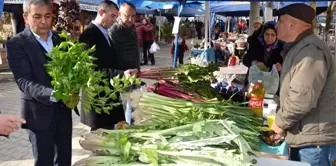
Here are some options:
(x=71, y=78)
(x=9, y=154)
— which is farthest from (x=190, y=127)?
(x=9, y=154)

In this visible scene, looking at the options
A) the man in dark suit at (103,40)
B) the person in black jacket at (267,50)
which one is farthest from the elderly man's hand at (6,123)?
the person in black jacket at (267,50)

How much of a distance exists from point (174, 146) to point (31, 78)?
50.0 inches

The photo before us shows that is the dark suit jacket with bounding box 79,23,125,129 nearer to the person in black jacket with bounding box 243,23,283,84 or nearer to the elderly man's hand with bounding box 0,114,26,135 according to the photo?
the elderly man's hand with bounding box 0,114,26,135

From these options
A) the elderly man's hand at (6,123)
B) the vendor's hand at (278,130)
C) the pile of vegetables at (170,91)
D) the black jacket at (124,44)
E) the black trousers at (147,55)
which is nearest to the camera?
the elderly man's hand at (6,123)

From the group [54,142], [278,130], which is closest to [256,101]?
[278,130]

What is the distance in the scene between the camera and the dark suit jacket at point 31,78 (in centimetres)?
254

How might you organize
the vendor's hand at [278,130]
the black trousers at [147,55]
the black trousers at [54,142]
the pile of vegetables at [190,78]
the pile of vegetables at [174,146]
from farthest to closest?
the black trousers at [147,55], the pile of vegetables at [190,78], the black trousers at [54,142], the vendor's hand at [278,130], the pile of vegetables at [174,146]

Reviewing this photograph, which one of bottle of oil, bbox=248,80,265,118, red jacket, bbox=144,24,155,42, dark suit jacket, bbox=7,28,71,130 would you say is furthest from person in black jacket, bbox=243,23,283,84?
red jacket, bbox=144,24,155,42

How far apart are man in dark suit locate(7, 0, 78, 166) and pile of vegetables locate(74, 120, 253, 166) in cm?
66

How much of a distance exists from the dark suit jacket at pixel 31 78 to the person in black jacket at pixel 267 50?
284 cm

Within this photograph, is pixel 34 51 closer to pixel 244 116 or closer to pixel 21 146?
pixel 244 116

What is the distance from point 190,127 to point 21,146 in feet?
12.0

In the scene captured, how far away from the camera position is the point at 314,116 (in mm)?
2361

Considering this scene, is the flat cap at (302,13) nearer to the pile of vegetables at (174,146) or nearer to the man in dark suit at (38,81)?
the pile of vegetables at (174,146)
